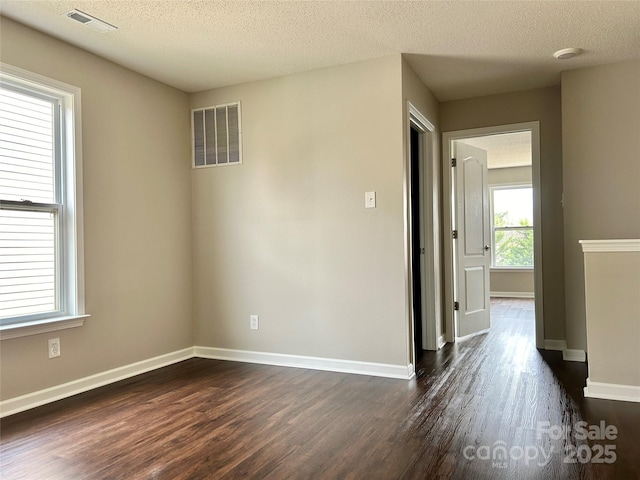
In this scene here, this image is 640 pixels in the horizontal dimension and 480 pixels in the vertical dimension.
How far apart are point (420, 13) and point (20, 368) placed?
10.7ft

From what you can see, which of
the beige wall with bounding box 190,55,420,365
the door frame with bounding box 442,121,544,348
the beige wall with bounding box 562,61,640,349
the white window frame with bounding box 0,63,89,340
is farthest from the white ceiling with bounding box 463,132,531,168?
the white window frame with bounding box 0,63,89,340

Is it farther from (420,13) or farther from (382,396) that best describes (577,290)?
(420,13)

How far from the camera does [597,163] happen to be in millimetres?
3748

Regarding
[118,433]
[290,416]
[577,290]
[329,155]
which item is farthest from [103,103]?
[577,290]

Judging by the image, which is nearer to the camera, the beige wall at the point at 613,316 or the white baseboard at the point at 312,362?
the beige wall at the point at 613,316

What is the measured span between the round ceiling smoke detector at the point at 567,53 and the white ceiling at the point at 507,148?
2.08 m

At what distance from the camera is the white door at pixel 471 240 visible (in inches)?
187

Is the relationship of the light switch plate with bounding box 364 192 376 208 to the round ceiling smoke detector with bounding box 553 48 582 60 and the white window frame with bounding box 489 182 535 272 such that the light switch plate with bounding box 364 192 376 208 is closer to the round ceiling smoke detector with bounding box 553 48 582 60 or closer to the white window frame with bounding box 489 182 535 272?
the round ceiling smoke detector with bounding box 553 48 582 60

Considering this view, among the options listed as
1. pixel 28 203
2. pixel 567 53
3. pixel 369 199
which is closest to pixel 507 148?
pixel 567 53

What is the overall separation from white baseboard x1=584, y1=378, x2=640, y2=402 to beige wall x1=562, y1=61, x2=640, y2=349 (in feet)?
3.40

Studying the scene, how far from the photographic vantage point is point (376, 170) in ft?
11.4

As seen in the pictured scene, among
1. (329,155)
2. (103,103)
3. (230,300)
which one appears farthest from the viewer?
(230,300)

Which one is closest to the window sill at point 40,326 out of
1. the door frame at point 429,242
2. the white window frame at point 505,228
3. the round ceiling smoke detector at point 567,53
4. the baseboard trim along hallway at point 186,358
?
the baseboard trim along hallway at point 186,358

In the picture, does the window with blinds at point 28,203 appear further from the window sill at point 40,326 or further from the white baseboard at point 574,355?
the white baseboard at point 574,355
